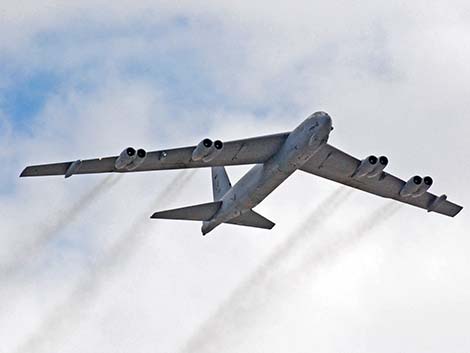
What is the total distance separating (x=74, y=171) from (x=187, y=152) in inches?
258

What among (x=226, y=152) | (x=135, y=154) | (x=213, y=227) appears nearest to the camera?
(x=135, y=154)

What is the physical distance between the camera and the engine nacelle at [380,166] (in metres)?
77.6

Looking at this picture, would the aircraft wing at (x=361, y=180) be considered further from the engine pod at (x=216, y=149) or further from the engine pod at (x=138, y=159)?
the engine pod at (x=138, y=159)

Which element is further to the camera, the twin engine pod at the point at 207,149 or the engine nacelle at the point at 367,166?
the engine nacelle at the point at 367,166

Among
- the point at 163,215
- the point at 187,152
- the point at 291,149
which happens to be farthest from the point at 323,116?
the point at 163,215

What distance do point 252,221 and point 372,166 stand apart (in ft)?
29.2

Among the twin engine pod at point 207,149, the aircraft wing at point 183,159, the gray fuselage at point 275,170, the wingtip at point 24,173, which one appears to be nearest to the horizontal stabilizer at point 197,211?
the gray fuselage at point 275,170

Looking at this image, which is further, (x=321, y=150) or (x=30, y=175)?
(x=321, y=150)

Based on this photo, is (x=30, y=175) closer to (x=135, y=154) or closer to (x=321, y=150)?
(x=135, y=154)

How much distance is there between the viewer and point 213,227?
8119 cm

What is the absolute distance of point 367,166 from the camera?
258 feet

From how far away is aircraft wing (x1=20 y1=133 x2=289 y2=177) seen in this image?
72.5 m

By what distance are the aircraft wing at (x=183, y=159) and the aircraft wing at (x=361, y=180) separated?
13.2 feet

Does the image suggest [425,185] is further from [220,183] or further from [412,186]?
[220,183]
